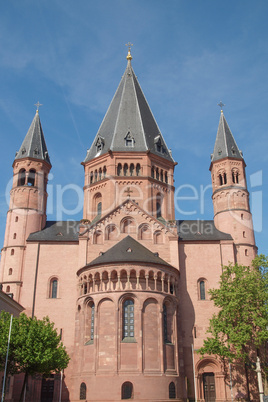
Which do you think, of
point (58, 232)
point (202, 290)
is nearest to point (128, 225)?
point (58, 232)

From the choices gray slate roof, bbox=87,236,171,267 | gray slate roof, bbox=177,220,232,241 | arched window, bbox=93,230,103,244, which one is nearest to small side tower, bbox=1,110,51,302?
arched window, bbox=93,230,103,244

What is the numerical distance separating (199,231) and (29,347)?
26.8m

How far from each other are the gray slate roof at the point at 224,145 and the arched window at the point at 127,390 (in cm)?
3153

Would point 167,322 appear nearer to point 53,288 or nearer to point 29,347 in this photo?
point 53,288

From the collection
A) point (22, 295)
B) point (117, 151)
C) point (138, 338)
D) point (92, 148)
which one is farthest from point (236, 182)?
point (22, 295)

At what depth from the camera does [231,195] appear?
5350cm

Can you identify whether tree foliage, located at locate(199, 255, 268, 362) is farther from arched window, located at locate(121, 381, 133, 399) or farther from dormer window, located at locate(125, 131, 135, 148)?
dormer window, located at locate(125, 131, 135, 148)

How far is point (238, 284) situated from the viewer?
40.2 metres

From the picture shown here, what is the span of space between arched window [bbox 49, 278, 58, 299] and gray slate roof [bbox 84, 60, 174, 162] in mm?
18260

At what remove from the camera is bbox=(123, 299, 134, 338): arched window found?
3884 centimetres

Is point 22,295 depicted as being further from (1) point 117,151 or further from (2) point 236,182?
(2) point 236,182

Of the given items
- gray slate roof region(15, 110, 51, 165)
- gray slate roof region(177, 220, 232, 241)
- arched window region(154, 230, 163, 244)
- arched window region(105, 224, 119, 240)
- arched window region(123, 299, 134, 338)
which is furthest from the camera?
gray slate roof region(15, 110, 51, 165)

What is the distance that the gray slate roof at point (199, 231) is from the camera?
50062 millimetres

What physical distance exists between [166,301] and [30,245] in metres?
17.5
